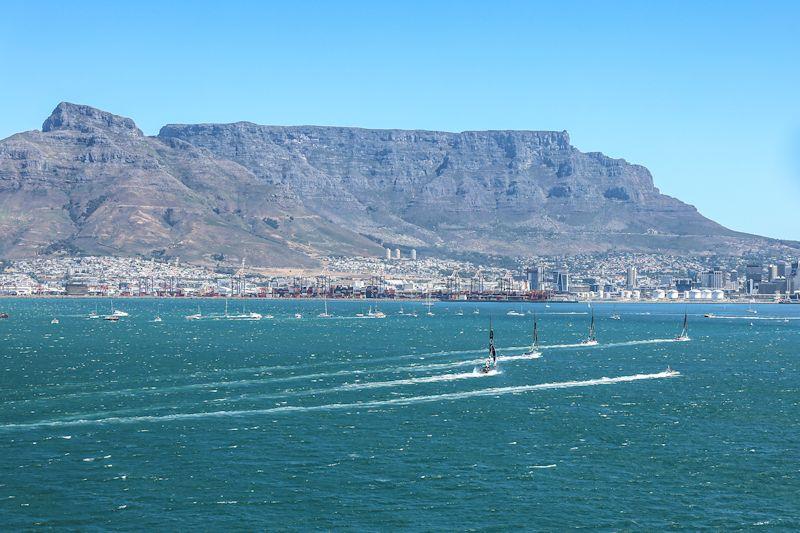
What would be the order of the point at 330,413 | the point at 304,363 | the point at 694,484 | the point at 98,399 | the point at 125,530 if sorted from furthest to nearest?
the point at 304,363, the point at 98,399, the point at 330,413, the point at 694,484, the point at 125,530

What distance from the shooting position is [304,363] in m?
166

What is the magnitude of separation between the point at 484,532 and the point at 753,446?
125 ft

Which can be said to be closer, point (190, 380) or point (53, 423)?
point (53, 423)

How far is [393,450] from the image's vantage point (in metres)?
93.2

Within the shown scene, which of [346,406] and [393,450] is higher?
[346,406]

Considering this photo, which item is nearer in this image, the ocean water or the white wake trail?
the ocean water

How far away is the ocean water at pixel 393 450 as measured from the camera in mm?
73688

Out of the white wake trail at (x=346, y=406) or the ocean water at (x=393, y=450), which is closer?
the ocean water at (x=393, y=450)

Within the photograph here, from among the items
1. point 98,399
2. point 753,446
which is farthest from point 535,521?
point 98,399

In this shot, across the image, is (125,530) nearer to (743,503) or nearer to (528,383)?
(743,503)

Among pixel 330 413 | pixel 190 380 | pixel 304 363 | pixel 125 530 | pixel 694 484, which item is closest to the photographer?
pixel 125 530

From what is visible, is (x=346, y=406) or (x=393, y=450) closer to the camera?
(x=393, y=450)

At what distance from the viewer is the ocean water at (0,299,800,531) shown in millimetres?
73688

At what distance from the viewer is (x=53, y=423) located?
103438 mm
